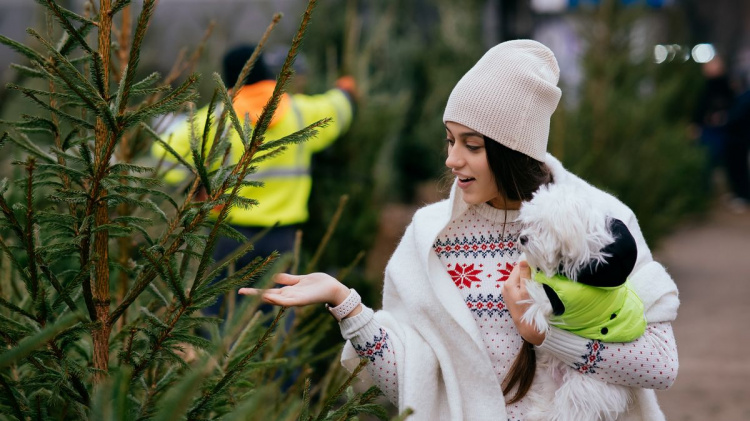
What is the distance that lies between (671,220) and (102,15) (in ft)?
25.3

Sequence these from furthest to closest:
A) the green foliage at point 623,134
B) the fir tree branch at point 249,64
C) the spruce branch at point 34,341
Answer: the green foliage at point 623,134, the fir tree branch at point 249,64, the spruce branch at point 34,341

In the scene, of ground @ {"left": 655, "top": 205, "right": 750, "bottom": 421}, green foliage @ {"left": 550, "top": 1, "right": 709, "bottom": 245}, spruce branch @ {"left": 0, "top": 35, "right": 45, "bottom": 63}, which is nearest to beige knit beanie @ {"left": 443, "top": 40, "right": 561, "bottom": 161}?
spruce branch @ {"left": 0, "top": 35, "right": 45, "bottom": 63}

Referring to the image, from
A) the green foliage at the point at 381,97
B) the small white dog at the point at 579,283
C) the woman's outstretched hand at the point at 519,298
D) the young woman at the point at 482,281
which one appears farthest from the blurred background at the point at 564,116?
the small white dog at the point at 579,283

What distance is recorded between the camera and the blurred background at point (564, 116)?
619 cm

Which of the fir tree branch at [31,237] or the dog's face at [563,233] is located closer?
the fir tree branch at [31,237]

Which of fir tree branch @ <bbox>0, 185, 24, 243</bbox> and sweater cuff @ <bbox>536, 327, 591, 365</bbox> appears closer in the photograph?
fir tree branch @ <bbox>0, 185, 24, 243</bbox>

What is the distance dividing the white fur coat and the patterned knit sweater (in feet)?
0.13

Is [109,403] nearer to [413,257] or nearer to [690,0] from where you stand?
[413,257]

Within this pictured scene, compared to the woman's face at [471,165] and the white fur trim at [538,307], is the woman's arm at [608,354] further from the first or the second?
the woman's face at [471,165]

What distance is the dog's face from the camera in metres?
2.04

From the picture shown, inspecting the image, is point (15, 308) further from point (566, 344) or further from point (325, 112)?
point (325, 112)

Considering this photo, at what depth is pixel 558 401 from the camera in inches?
86.1

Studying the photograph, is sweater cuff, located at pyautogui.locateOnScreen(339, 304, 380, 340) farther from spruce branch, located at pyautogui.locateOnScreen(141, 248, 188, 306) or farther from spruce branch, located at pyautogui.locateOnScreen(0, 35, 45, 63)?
spruce branch, located at pyautogui.locateOnScreen(0, 35, 45, 63)

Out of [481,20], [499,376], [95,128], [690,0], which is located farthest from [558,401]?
[690,0]
